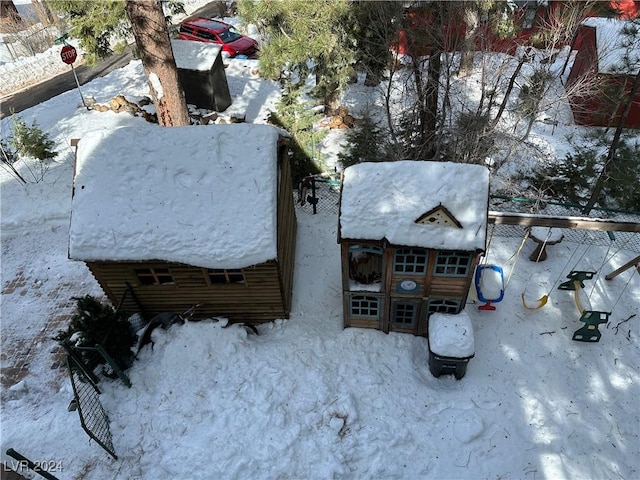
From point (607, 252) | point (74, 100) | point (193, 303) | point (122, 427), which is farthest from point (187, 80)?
point (607, 252)

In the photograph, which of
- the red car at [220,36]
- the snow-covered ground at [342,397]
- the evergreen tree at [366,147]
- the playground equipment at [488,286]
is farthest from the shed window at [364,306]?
the red car at [220,36]

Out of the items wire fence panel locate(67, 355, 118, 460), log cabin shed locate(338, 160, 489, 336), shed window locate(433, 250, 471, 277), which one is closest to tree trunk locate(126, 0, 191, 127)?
log cabin shed locate(338, 160, 489, 336)

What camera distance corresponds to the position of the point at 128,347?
868 centimetres

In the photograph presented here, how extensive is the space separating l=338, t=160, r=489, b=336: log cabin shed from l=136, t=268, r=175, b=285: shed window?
3885 mm

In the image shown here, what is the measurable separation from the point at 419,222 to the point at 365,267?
1.79 metres

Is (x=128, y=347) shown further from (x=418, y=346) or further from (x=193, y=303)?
(x=418, y=346)

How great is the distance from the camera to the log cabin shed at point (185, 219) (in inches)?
322

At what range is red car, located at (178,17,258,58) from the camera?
21031 mm

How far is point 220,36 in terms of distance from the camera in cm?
2114

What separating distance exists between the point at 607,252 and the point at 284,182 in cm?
864

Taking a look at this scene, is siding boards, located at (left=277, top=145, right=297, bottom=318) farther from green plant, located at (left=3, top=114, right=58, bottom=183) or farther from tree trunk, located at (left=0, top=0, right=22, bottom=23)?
tree trunk, located at (left=0, top=0, right=22, bottom=23)

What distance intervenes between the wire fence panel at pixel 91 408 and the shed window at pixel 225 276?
9.60 ft

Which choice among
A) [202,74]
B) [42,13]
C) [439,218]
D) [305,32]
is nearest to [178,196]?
[439,218]

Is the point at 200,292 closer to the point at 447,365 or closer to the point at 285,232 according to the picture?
the point at 285,232
